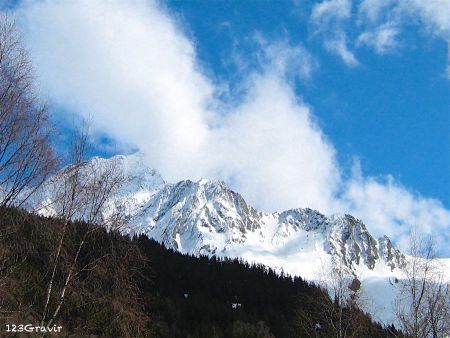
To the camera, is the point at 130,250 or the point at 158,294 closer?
the point at 130,250

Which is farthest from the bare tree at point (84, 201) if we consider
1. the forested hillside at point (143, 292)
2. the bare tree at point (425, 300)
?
the bare tree at point (425, 300)

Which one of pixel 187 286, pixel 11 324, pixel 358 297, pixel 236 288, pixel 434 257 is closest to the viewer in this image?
pixel 11 324

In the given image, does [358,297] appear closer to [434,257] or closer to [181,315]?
[434,257]

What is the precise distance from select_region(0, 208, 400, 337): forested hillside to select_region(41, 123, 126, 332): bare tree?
9.3 inches

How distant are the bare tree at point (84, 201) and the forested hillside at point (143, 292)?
24 centimetres

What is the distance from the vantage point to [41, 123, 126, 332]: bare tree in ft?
Answer: 50.0

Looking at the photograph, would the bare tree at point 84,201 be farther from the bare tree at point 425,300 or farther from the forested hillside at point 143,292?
the bare tree at point 425,300

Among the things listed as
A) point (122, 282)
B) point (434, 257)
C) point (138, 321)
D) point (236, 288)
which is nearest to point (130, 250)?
point (122, 282)

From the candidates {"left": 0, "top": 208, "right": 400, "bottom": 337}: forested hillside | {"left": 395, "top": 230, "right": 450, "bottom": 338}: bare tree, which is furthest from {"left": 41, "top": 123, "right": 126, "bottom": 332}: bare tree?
{"left": 395, "top": 230, "right": 450, "bottom": 338}: bare tree

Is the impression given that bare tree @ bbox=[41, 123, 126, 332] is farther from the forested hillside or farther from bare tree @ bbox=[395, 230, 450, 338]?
bare tree @ bbox=[395, 230, 450, 338]

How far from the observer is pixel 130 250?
15.7 m

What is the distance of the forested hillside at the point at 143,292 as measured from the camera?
14.3 meters

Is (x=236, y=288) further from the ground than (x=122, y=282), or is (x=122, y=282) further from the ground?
(x=236, y=288)

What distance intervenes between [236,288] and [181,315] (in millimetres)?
20531
